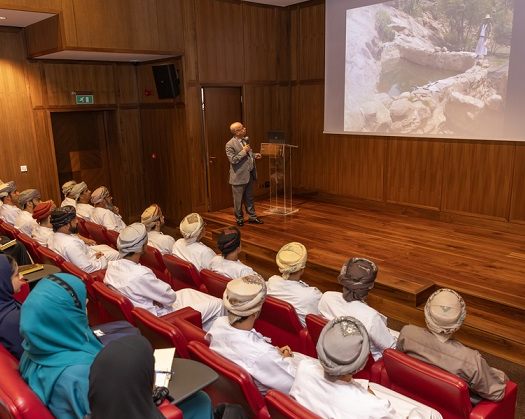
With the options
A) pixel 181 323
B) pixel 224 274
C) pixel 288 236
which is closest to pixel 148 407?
pixel 181 323

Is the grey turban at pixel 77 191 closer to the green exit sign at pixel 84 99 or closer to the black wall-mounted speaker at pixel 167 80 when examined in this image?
the green exit sign at pixel 84 99

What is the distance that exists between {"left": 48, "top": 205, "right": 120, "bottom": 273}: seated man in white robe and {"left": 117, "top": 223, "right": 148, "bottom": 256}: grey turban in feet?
2.26

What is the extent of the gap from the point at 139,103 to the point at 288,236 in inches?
151

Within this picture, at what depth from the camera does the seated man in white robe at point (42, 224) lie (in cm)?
466

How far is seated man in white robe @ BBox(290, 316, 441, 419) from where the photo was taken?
1.77 m

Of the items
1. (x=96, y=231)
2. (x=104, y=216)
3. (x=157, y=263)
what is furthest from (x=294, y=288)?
(x=104, y=216)

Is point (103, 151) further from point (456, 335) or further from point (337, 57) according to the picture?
→ point (456, 335)

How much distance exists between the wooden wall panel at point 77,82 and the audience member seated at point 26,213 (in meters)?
→ 2.14

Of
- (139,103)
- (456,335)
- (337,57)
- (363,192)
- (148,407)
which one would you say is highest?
(337,57)

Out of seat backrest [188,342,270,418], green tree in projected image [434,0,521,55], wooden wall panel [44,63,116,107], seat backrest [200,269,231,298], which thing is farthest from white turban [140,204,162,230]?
green tree in projected image [434,0,521,55]

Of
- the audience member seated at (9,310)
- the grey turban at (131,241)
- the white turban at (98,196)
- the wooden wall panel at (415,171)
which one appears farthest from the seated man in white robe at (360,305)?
the wooden wall panel at (415,171)

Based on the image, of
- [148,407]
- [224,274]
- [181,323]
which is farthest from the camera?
[224,274]

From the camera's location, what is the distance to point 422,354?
7.67 ft

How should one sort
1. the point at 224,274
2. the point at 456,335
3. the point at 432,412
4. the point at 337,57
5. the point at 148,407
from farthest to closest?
1. the point at 337,57
2. the point at 456,335
3. the point at 224,274
4. the point at 432,412
5. the point at 148,407
